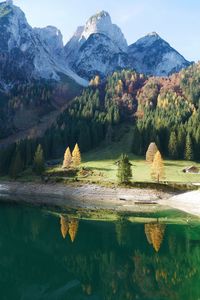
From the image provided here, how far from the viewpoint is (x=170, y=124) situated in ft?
550

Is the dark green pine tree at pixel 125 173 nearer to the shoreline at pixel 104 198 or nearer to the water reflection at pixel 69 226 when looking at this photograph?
the shoreline at pixel 104 198

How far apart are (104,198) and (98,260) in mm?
59582

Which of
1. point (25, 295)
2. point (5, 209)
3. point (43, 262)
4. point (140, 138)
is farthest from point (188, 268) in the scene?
point (140, 138)

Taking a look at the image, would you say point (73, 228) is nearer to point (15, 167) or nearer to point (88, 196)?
point (88, 196)

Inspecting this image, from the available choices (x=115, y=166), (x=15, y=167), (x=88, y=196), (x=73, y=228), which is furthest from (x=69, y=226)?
(x=15, y=167)

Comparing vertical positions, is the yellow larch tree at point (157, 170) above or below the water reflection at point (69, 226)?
above

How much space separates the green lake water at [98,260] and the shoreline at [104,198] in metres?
21.8

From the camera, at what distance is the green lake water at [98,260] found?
3428cm

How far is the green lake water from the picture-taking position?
34.3 metres

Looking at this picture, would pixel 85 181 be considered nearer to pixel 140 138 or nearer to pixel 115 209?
pixel 115 209

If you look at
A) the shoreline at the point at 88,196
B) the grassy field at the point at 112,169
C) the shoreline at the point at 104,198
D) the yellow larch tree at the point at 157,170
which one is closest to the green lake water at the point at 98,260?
the shoreline at the point at 104,198

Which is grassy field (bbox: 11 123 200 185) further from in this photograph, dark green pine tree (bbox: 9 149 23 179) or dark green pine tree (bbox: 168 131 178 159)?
dark green pine tree (bbox: 168 131 178 159)

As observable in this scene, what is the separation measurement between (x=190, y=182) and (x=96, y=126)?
93028mm

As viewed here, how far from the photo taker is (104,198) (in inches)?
4151
